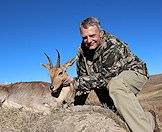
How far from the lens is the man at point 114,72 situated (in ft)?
25.8

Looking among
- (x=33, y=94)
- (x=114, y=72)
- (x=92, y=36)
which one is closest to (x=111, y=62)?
(x=114, y=72)

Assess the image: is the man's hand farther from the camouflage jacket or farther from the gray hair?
the gray hair

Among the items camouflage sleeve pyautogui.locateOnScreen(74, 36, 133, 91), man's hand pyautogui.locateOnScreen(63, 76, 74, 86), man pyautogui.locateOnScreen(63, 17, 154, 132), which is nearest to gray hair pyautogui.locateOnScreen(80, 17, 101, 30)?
man pyautogui.locateOnScreen(63, 17, 154, 132)

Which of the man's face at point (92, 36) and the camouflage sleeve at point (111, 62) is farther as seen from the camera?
the man's face at point (92, 36)

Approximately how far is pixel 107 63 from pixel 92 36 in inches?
27.7

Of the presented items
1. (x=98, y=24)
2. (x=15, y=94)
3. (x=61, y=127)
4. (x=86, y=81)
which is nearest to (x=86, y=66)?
(x=86, y=81)

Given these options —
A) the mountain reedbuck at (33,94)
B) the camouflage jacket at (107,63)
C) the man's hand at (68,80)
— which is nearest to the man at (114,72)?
the camouflage jacket at (107,63)

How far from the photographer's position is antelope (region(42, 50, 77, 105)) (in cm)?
1120

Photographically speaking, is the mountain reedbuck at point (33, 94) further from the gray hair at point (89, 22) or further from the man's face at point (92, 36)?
the gray hair at point (89, 22)

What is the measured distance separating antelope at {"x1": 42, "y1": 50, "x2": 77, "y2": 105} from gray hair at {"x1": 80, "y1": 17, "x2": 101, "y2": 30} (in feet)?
6.45

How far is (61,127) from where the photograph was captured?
27.4ft

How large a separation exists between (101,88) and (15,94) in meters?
6.54

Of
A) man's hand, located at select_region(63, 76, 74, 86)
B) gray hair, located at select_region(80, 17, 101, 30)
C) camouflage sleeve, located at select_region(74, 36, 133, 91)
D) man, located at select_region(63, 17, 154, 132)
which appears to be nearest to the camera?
man, located at select_region(63, 17, 154, 132)

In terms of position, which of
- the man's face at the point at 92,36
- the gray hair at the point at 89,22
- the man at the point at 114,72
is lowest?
the man at the point at 114,72
